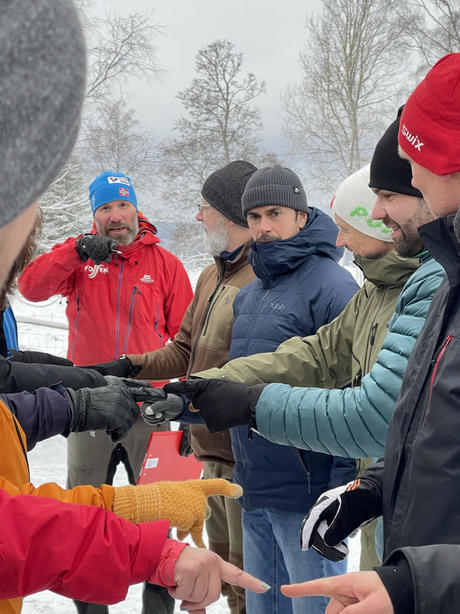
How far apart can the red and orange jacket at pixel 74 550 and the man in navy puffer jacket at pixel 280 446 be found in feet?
4.15

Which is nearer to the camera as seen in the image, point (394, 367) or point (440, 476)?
point (440, 476)

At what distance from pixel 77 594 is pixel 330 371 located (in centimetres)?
151

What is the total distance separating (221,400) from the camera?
2.40 meters

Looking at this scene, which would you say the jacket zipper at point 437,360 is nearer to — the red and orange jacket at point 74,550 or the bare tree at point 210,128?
the red and orange jacket at point 74,550

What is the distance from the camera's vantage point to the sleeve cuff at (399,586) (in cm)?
102

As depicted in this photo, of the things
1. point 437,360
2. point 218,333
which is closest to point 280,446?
point 218,333

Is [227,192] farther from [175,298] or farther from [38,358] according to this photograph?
[38,358]

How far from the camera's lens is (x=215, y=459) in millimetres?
3137

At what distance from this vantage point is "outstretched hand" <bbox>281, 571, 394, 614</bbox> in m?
1.01

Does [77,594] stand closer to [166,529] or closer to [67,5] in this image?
[166,529]

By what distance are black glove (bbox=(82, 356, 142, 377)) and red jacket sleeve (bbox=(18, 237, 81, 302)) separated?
117 centimetres

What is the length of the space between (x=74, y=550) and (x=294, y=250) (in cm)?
186

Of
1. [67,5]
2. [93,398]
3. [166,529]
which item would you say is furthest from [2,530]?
[93,398]

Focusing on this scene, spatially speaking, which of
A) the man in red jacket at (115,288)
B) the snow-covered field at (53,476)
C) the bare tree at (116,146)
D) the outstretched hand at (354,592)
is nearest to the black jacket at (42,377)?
the snow-covered field at (53,476)
